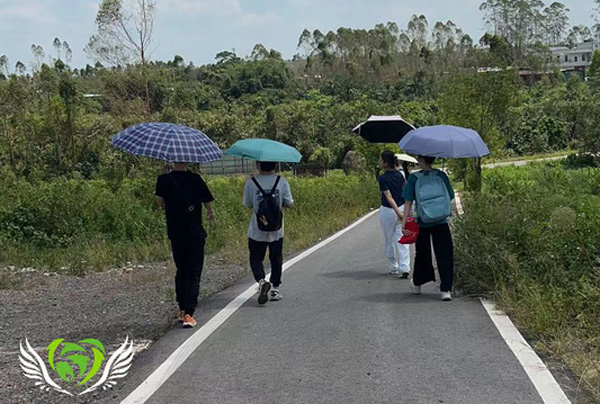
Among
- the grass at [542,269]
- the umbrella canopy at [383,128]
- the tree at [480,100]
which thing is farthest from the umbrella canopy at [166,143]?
the tree at [480,100]

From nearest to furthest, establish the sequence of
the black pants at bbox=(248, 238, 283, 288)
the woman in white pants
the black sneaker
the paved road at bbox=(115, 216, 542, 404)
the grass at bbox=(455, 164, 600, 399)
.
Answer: the paved road at bbox=(115, 216, 542, 404), the grass at bbox=(455, 164, 600, 399), the black sneaker, the black pants at bbox=(248, 238, 283, 288), the woman in white pants

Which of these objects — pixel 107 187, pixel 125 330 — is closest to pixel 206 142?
pixel 125 330

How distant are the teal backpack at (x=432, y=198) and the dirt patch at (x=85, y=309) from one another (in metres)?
→ 2.97

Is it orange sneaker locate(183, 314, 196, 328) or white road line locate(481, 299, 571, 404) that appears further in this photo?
orange sneaker locate(183, 314, 196, 328)

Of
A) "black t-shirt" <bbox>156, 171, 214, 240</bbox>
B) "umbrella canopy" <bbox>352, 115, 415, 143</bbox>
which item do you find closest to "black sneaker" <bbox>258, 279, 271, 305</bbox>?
"black t-shirt" <bbox>156, 171, 214, 240</bbox>

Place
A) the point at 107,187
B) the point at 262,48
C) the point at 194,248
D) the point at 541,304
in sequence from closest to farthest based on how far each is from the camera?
1. the point at 541,304
2. the point at 194,248
3. the point at 107,187
4. the point at 262,48

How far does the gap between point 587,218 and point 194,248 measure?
452 cm

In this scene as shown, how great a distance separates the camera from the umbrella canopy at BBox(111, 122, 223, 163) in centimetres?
629

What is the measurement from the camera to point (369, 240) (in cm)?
1448

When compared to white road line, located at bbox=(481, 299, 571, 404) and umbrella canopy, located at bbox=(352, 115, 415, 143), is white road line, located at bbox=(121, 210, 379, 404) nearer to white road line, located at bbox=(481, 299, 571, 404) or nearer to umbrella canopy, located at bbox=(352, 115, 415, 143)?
white road line, located at bbox=(481, 299, 571, 404)

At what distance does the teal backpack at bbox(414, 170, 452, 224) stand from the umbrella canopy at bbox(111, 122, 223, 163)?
8.08ft

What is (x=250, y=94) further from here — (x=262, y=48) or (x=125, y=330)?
(x=125, y=330)

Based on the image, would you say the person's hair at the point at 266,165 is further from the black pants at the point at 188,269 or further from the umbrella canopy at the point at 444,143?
the umbrella canopy at the point at 444,143

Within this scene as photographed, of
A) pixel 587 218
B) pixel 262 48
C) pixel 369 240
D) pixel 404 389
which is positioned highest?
pixel 262 48
